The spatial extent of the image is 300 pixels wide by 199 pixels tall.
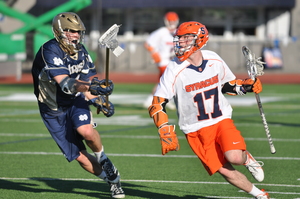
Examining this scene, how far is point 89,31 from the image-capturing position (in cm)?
3462

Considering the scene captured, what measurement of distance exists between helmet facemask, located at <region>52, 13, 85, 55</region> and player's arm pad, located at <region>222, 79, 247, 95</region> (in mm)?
1517

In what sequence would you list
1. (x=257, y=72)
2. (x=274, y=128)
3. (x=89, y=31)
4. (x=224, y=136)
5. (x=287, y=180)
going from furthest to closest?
(x=89, y=31)
(x=274, y=128)
(x=287, y=180)
(x=257, y=72)
(x=224, y=136)

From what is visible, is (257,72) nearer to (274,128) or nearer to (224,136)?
(224,136)

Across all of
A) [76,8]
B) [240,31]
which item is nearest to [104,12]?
[76,8]

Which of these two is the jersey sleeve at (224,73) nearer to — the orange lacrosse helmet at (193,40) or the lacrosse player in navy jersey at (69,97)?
the orange lacrosse helmet at (193,40)

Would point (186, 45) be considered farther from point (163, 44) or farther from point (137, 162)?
point (163, 44)

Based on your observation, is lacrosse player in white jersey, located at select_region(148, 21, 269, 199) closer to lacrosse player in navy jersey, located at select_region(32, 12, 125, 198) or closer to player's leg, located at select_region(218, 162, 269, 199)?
player's leg, located at select_region(218, 162, 269, 199)

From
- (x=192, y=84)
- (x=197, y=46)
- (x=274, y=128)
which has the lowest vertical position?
(x=274, y=128)

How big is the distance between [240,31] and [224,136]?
27.8 meters

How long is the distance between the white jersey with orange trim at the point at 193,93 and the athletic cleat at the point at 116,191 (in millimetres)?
1057

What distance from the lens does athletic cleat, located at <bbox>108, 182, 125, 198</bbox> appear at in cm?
611

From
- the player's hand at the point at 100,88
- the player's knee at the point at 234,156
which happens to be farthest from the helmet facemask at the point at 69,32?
the player's knee at the point at 234,156

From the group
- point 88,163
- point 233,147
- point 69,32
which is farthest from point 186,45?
point 88,163

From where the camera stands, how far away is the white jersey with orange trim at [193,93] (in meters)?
5.53
